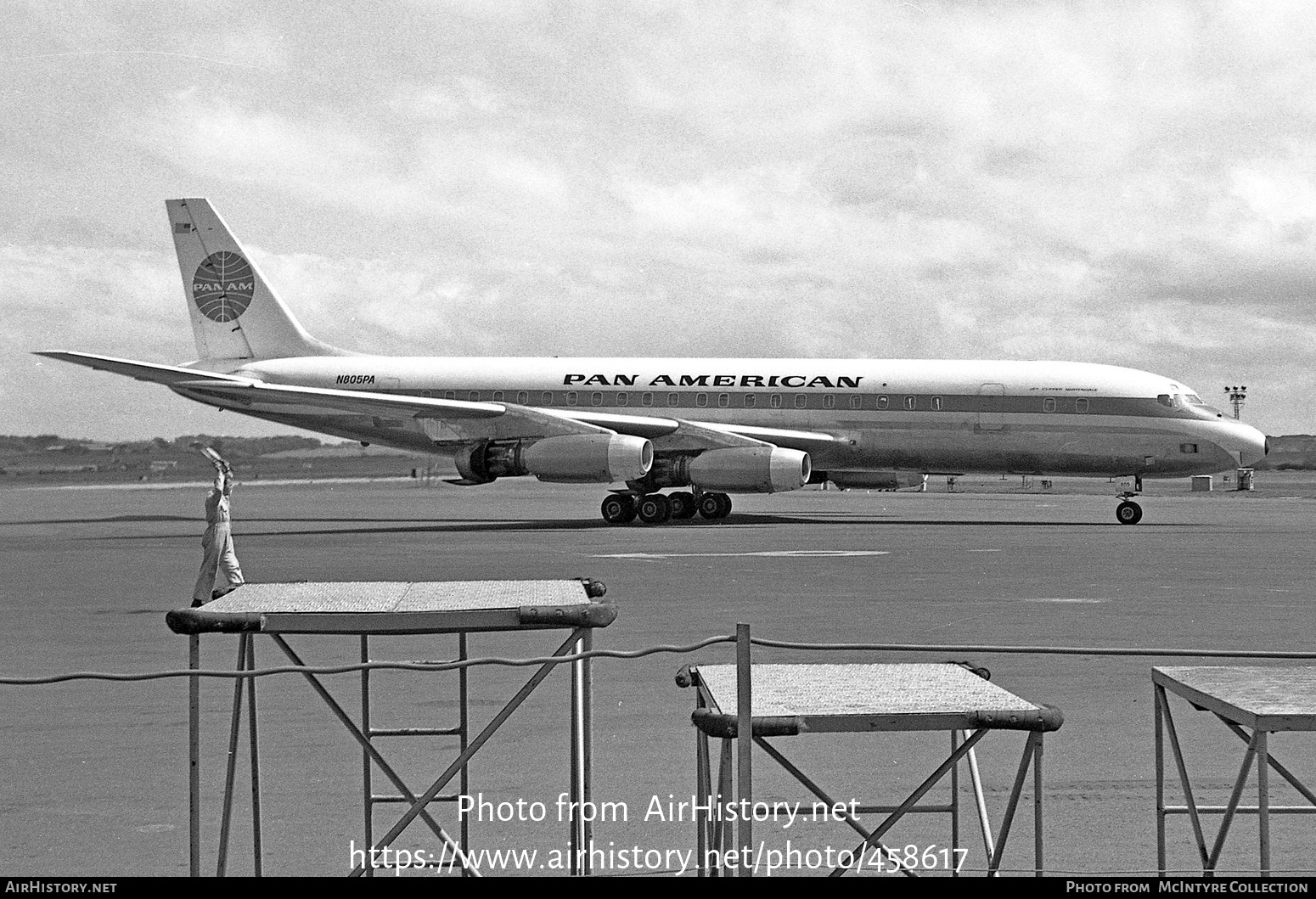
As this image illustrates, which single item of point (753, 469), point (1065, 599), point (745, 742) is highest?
point (753, 469)

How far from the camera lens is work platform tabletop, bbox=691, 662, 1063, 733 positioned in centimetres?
421

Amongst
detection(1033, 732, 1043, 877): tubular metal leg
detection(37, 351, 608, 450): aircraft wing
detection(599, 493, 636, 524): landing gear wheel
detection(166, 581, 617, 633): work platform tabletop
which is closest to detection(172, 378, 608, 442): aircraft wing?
detection(37, 351, 608, 450): aircraft wing

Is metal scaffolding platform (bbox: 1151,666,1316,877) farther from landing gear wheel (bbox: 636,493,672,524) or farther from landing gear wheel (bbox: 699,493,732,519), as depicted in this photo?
landing gear wheel (bbox: 699,493,732,519)

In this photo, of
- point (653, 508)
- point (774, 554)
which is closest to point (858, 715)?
point (774, 554)

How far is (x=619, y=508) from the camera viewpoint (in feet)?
106

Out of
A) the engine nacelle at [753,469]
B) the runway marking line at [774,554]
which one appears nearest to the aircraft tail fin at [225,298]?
the engine nacelle at [753,469]

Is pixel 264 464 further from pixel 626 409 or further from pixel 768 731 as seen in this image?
pixel 768 731

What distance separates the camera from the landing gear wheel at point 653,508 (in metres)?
32.4

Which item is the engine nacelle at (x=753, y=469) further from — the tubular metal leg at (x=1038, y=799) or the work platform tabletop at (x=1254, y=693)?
the tubular metal leg at (x=1038, y=799)

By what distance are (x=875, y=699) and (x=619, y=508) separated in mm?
27924

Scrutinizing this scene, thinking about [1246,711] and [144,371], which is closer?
[1246,711]

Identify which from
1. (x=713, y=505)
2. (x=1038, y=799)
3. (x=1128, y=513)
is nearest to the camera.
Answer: (x=1038, y=799)

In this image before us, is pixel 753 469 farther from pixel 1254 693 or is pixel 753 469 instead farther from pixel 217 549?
pixel 1254 693

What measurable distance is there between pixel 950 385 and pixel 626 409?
7.73 metres
